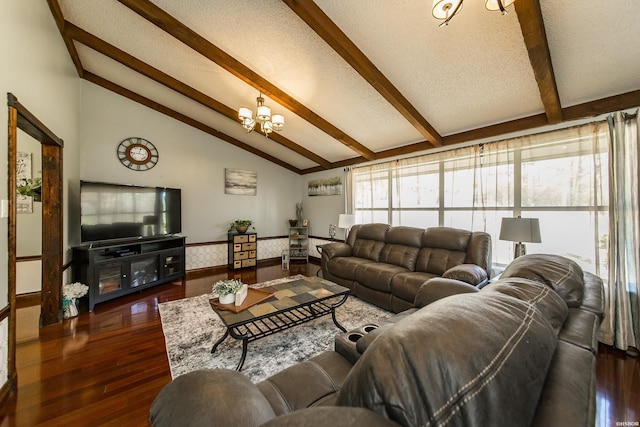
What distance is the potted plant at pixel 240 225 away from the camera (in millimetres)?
5184

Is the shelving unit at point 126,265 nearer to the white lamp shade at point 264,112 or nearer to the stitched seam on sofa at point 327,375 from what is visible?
the white lamp shade at point 264,112

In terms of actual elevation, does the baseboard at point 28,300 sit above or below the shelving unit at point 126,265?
below

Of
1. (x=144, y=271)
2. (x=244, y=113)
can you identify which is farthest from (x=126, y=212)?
(x=244, y=113)

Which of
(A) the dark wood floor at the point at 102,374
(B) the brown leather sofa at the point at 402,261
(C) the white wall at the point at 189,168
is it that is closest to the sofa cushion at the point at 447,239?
(B) the brown leather sofa at the point at 402,261

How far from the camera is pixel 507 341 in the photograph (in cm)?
57

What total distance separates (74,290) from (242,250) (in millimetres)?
2601

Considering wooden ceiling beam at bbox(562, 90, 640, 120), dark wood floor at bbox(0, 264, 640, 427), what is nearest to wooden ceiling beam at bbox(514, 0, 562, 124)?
wooden ceiling beam at bbox(562, 90, 640, 120)

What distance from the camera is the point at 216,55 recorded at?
276 centimetres

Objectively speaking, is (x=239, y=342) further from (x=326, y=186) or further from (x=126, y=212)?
(x=326, y=186)

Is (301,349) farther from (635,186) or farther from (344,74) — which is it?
(635,186)

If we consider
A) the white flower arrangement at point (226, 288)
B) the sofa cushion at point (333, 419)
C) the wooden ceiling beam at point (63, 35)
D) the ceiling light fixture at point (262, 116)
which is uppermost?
the wooden ceiling beam at point (63, 35)

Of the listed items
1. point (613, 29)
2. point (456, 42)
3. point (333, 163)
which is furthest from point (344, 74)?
point (333, 163)

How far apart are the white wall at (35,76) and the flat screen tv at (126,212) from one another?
0.78ft

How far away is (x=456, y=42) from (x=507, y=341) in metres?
2.59
